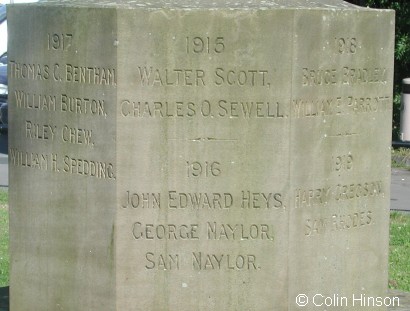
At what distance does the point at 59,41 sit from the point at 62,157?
60 cm

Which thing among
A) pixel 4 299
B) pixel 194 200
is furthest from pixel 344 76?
pixel 4 299

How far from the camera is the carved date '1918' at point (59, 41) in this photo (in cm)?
557

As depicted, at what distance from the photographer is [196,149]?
545 centimetres

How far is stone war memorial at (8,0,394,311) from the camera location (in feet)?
17.7

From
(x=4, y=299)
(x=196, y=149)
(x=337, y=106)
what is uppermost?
(x=337, y=106)

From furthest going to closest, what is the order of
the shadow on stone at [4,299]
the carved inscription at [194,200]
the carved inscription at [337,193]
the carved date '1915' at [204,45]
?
the shadow on stone at [4,299]
the carved inscription at [337,193]
the carved inscription at [194,200]
the carved date '1915' at [204,45]

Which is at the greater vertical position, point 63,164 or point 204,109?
point 204,109

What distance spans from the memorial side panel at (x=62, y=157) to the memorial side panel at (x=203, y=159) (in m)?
0.09

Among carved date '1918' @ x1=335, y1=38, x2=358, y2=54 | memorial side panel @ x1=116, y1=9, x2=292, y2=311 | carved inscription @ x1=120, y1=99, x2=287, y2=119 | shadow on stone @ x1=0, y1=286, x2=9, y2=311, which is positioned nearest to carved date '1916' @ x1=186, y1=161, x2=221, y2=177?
memorial side panel @ x1=116, y1=9, x2=292, y2=311

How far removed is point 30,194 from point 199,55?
4.09ft

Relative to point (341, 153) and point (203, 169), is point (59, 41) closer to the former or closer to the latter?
point (203, 169)

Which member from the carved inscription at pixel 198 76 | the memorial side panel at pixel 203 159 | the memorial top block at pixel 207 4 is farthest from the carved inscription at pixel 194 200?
the memorial top block at pixel 207 4

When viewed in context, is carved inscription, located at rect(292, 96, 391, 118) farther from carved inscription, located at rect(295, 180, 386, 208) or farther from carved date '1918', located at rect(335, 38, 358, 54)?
carved inscription, located at rect(295, 180, 386, 208)

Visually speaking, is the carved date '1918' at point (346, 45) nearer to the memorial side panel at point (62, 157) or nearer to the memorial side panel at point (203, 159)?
the memorial side panel at point (203, 159)
